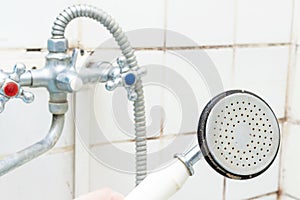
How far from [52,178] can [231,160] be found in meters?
0.34

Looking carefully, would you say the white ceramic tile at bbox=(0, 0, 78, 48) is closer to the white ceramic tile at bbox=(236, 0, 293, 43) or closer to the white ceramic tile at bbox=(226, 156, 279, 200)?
the white ceramic tile at bbox=(236, 0, 293, 43)

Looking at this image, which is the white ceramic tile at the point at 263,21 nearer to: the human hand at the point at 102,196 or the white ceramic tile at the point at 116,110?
the white ceramic tile at the point at 116,110

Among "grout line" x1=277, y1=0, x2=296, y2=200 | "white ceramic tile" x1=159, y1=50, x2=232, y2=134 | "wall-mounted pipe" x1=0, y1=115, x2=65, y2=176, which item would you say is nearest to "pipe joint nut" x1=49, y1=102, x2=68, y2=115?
"wall-mounted pipe" x1=0, y1=115, x2=65, y2=176

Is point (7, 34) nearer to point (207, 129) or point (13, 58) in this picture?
point (13, 58)

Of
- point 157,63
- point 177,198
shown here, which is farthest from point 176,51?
point 177,198

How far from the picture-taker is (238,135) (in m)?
0.44

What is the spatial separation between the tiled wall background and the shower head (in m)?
0.29

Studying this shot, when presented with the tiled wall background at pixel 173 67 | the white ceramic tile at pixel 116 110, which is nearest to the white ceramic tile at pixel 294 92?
the tiled wall background at pixel 173 67

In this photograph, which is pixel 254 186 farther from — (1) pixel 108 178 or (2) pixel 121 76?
(2) pixel 121 76

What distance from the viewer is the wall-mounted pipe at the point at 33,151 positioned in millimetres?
551

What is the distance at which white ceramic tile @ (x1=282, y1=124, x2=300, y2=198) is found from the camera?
3.00 feet

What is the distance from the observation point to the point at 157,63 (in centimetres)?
75

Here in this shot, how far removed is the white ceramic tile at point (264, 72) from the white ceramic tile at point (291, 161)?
0.14 ft

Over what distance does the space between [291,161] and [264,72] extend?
189 mm
